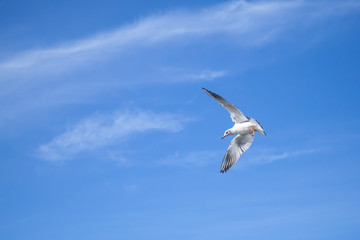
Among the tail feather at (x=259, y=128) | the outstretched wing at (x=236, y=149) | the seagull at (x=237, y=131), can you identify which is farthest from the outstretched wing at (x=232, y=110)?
the outstretched wing at (x=236, y=149)

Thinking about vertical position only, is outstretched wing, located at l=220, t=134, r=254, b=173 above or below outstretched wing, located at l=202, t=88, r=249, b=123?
below

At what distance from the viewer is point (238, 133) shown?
3497cm

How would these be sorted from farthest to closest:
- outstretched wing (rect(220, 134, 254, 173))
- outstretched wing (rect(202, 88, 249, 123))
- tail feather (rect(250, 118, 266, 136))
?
outstretched wing (rect(220, 134, 254, 173)) → tail feather (rect(250, 118, 266, 136)) → outstretched wing (rect(202, 88, 249, 123))

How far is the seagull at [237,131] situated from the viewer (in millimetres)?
33469

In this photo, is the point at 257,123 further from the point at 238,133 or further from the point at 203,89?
the point at 203,89

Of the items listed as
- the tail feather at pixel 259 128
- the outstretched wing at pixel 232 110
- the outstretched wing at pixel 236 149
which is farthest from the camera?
the outstretched wing at pixel 236 149

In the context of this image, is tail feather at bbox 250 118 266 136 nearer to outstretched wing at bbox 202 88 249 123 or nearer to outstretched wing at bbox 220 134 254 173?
outstretched wing at bbox 202 88 249 123

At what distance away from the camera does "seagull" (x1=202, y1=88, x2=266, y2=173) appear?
110ft

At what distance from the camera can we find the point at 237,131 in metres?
34.6

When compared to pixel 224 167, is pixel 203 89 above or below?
above

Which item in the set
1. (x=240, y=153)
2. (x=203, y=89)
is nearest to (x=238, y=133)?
(x=240, y=153)

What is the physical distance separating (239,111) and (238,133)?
209 centimetres

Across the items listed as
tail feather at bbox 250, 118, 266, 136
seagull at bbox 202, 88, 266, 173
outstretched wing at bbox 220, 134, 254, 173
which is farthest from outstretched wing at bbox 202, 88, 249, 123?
outstretched wing at bbox 220, 134, 254, 173

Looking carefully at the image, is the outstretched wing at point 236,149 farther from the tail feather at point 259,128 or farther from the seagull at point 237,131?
the tail feather at point 259,128
